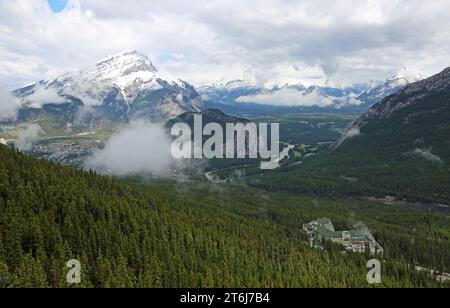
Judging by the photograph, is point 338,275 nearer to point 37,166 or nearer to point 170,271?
point 170,271

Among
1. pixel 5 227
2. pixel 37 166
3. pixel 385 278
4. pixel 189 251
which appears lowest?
pixel 385 278

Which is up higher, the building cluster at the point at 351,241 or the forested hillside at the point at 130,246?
the forested hillside at the point at 130,246

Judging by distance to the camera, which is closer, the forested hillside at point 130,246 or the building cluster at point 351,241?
the forested hillside at point 130,246

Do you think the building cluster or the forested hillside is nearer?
the forested hillside

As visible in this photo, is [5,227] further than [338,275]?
No

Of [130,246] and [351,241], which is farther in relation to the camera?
[351,241]

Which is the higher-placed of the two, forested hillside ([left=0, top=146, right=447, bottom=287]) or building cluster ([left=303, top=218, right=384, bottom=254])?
forested hillside ([left=0, top=146, right=447, bottom=287])
